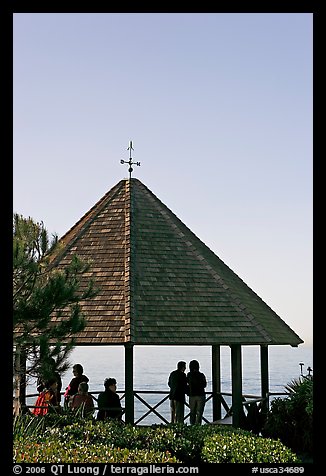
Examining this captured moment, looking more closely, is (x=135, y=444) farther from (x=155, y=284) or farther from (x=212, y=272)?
(x=212, y=272)

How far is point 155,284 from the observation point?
16.4 m

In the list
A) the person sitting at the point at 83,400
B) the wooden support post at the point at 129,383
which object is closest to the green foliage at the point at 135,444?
the person sitting at the point at 83,400

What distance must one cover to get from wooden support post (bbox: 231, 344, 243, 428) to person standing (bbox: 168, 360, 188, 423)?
→ 0.93 meters

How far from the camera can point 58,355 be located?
1116 centimetres

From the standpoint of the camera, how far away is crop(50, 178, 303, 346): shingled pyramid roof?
15.4 m

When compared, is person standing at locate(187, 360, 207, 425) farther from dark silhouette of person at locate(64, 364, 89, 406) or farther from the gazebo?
dark silhouette of person at locate(64, 364, 89, 406)

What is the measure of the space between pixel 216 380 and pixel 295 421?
15.4 feet

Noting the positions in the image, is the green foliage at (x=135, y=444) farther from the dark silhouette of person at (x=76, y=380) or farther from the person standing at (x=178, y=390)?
the person standing at (x=178, y=390)

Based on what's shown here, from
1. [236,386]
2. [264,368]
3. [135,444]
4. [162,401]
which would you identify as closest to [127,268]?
[162,401]

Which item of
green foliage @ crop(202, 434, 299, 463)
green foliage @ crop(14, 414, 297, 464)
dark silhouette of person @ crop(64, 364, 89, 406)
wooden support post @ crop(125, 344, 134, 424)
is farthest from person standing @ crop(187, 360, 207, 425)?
green foliage @ crop(202, 434, 299, 463)
